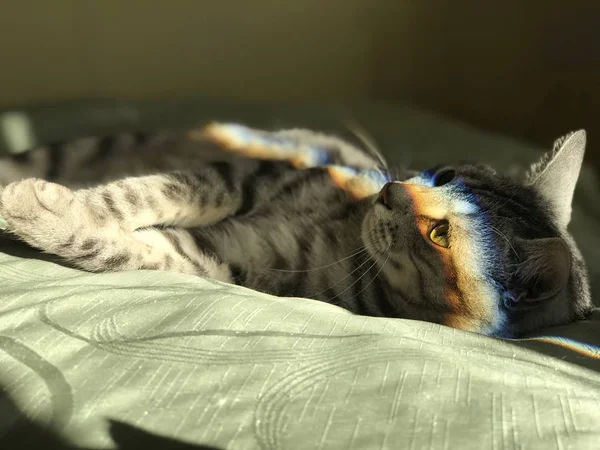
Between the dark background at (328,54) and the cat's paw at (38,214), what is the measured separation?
110cm

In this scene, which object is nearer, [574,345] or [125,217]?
[574,345]

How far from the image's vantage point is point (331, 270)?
3.97 ft

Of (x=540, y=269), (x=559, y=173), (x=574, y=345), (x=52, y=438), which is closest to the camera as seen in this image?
(x=52, y=438)

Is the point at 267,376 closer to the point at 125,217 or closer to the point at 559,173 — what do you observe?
the point at 125,217

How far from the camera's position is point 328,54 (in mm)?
2469

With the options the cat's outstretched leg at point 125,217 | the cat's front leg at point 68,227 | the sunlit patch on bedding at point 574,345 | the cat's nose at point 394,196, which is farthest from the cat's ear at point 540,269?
the cat's front leg at point 68,227

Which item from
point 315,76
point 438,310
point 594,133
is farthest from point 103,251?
point 594,133

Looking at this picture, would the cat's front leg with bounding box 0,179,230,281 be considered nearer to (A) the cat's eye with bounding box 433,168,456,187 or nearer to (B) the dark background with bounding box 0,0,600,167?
(A) the cat's eye with bounding box 433,168,456,187

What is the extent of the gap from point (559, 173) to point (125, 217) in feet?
2.88

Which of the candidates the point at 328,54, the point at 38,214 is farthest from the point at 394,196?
the point at 328,54

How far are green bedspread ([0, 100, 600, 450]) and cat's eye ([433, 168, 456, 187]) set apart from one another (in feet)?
1.42

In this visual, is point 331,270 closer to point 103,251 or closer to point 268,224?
point 268,224

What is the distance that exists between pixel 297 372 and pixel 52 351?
0.92ft

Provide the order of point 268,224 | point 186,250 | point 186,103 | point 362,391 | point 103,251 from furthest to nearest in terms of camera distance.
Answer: point 186,103, point 268,224, point 186,250, point 103,251, point 362,391
